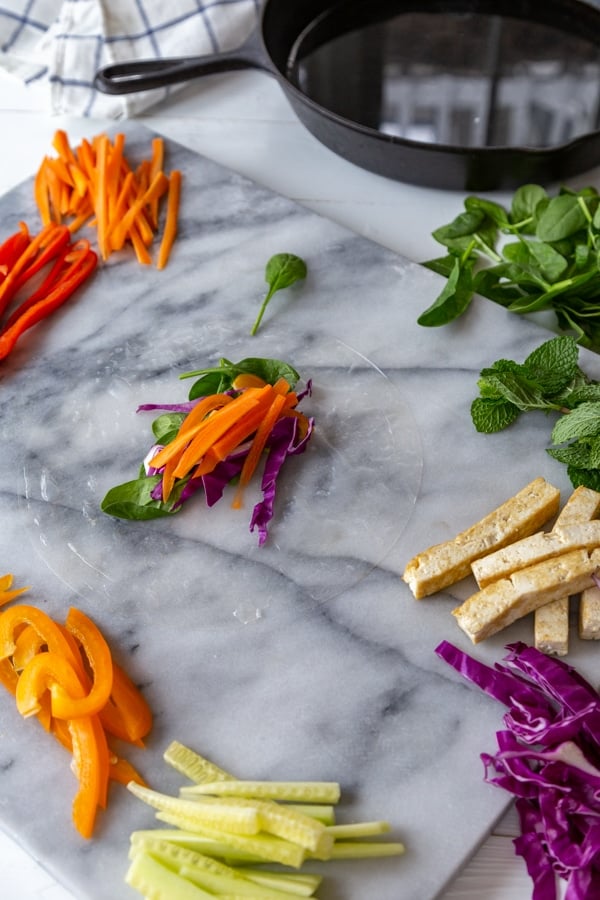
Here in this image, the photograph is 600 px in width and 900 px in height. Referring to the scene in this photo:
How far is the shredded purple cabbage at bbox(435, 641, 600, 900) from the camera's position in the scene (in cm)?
155

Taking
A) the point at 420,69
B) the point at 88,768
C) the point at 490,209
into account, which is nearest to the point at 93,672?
the point at 88,768

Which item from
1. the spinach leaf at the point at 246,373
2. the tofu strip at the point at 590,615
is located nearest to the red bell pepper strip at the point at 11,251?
the spinach leaf at the point at 246,373

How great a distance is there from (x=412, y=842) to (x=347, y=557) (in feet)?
1.67

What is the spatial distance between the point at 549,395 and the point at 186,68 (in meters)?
1.14

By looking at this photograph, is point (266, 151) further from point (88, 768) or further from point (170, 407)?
point (88, 768)

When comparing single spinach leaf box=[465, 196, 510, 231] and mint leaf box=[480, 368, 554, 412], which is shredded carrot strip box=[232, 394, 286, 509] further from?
single spinach leaf box=[465, 196, 510, 231]

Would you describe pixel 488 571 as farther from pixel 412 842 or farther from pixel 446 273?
pixel 446 273

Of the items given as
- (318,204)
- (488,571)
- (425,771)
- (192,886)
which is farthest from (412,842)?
(318,204)

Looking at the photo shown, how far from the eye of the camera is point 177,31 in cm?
280

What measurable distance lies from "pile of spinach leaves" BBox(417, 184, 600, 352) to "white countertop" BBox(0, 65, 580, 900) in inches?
4.0

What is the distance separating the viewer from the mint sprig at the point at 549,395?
6.36 feet

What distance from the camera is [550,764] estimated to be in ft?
5.25

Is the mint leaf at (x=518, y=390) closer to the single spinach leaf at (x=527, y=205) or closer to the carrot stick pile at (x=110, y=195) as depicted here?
the single spinach leaf at (x=527, y=205)

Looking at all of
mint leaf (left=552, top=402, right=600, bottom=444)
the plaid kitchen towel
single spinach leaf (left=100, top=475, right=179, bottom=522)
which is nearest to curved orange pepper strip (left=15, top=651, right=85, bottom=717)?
single spinach leaf (left=100, top=475, right=179, bottom=522)
